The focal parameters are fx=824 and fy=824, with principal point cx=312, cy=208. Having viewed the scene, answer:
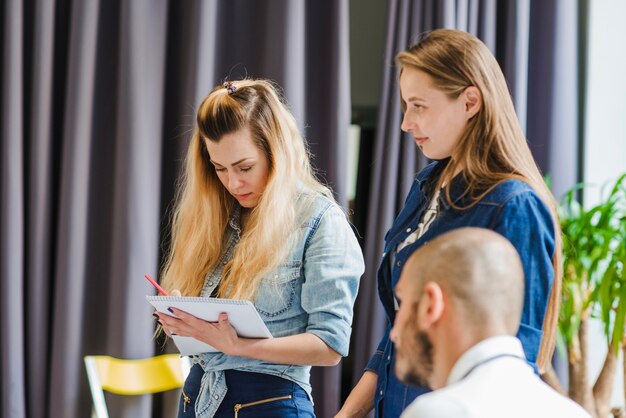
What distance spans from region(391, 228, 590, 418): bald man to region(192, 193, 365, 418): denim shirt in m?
0.58

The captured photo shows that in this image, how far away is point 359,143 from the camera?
11.0 ft

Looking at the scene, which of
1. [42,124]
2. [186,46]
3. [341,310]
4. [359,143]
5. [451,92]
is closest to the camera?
[451,92]

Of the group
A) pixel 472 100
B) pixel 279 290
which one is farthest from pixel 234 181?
pixel 472 100

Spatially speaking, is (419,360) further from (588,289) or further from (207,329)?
(588,289)

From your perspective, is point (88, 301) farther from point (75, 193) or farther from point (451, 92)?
point (451, 92)

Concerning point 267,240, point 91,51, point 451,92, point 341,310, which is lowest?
point 341,310

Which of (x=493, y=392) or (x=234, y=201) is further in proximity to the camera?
(x=234, y=201)

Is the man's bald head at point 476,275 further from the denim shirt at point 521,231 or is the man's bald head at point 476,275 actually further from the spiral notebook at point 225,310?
the spiral notebook at point 225,310

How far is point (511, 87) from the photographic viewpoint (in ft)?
10.9

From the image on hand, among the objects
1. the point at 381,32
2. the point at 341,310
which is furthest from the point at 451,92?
the point at 381,32

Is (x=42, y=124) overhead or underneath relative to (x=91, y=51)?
underneath

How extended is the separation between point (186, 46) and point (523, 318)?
6.61ft

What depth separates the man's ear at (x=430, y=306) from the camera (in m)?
1.11

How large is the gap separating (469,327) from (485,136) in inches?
19.0
